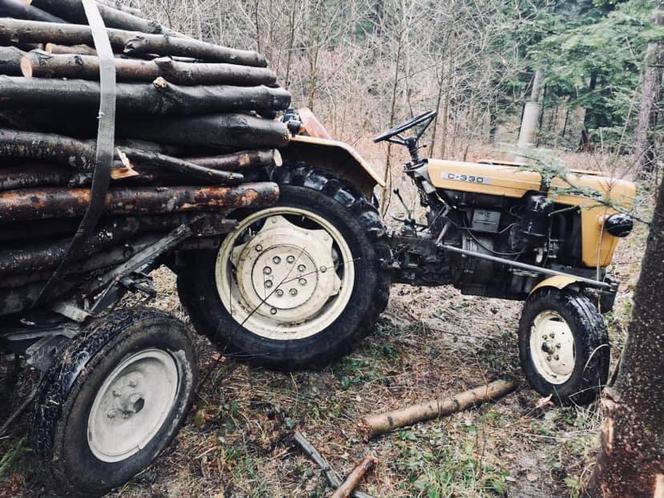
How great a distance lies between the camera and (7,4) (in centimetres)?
226

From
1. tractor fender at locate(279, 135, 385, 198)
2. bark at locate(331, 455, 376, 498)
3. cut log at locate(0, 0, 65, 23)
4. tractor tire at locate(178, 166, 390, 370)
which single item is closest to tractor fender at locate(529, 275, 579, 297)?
tractor tire at locate(178, 166, 390, 370)

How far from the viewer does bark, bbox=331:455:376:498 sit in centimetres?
235

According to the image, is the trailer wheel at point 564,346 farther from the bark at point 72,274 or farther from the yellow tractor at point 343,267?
the bark at point 72,274

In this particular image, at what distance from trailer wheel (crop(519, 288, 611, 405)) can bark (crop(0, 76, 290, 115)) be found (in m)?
2.10

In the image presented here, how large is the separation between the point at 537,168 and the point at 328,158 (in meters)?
1.39

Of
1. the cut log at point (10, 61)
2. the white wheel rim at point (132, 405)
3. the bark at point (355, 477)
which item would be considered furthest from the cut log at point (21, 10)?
the bark at point (355, 477)

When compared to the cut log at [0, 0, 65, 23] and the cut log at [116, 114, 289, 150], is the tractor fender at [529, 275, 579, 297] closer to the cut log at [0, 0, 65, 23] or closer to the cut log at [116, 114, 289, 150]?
the cut log at [116, 114, 289, 150]

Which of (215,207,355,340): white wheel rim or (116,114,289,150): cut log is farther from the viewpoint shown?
(215,207,355,340): white wheel rim

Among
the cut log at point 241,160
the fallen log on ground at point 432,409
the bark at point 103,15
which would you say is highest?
the bark at point 103,15

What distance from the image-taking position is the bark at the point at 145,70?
1.93 m

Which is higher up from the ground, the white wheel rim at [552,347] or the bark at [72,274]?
the bark at [72,274]

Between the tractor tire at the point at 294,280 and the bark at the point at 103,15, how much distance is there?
111 centimetres

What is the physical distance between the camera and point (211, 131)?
2.54m

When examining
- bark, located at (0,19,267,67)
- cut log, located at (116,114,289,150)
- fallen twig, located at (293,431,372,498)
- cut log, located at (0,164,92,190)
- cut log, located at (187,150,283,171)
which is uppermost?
bark, located at (0,19,267,67)
